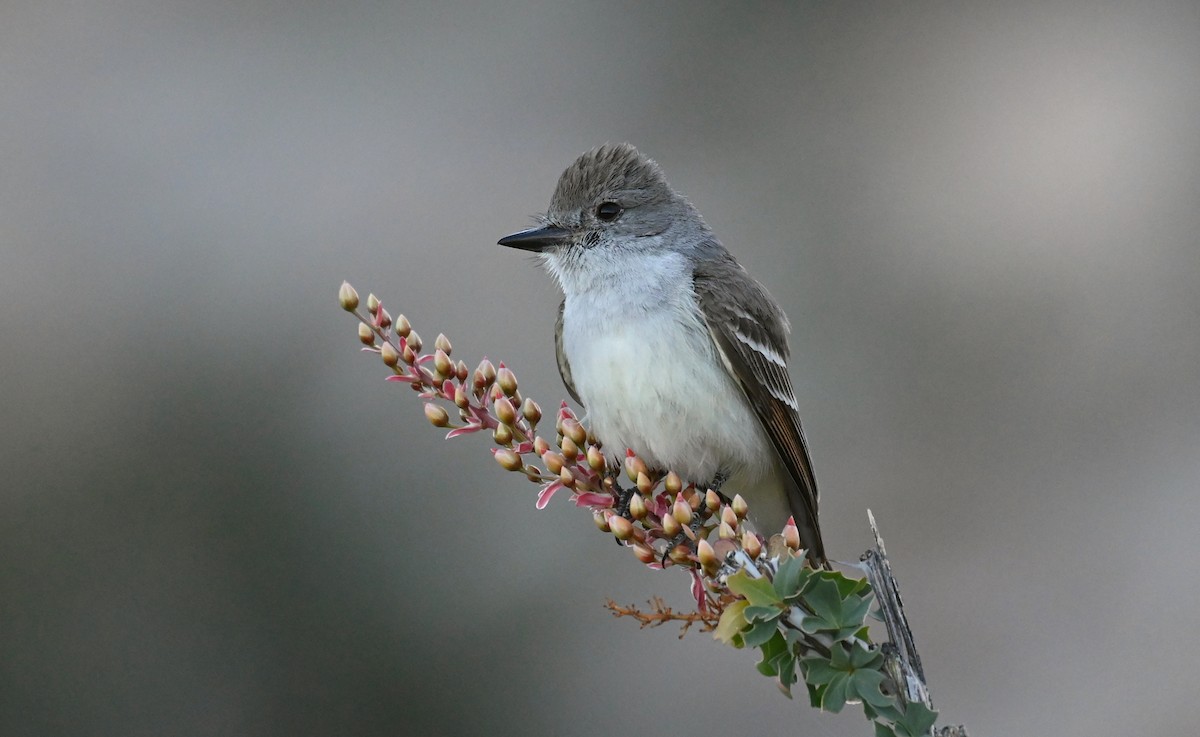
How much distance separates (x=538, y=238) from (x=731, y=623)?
83.3 inches

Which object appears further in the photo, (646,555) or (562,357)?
(562,357)

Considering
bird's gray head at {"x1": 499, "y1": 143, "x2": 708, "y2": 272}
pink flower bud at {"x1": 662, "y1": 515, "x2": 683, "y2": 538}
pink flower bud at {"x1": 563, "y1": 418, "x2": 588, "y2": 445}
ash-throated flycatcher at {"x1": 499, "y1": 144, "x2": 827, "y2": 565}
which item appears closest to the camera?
pink flower bud at {"x1": 662, "y1": 515, "x2": 683, "y2": 538}

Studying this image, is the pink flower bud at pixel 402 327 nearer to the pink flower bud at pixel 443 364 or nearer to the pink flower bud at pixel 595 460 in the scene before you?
the pink flower bud at pixel 443 364

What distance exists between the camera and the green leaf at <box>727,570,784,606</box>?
1755mm

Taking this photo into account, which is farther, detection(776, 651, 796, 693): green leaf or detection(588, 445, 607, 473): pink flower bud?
detection(588, 445, 607, 473): pink flower bud

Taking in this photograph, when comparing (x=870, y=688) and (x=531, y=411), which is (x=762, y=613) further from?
(x=531, y=411)

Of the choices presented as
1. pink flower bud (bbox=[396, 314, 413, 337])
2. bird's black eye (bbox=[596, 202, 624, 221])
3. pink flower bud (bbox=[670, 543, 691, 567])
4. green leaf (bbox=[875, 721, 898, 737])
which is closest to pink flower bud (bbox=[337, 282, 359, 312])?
pink flower bud (bbox=[396, 314, 413, 337])

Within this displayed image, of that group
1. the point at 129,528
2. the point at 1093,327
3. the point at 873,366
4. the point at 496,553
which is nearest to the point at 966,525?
the point at 873,366

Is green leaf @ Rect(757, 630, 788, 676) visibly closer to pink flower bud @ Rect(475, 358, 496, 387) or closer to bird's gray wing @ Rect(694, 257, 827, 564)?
pink flower bud @ Rect(475, 358, 496, 387)

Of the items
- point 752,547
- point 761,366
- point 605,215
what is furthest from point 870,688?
point 605,215

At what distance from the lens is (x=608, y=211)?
12.6ft

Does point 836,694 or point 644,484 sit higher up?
point 644,484

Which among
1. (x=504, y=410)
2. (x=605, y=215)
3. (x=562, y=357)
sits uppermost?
(x=605, y=215)

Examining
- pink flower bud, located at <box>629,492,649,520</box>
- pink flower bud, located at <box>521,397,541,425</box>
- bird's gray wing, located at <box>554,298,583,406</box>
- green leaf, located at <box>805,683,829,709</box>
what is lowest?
green leaf, located at <box>805,683,829,709</box>
